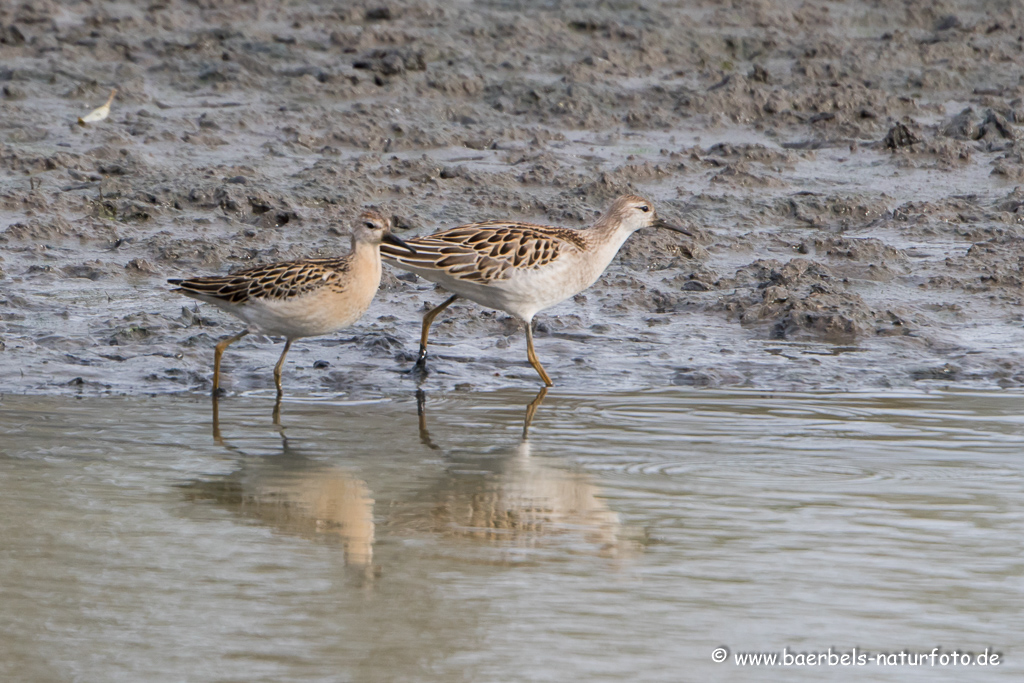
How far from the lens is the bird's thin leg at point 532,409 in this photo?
21.7 ft

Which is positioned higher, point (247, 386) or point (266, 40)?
point (266, 40)

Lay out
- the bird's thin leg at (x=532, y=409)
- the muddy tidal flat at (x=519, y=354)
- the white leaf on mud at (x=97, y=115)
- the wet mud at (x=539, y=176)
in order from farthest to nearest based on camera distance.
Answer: the white leaf on mud at (x=97, y=115) < the wet mud at (x=539, y=176) < the bird's thin leg at (x=532, y=409) < the muddy tidal flat at (x=519, y=354)

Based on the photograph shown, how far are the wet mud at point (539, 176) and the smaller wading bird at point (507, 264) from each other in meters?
0.35

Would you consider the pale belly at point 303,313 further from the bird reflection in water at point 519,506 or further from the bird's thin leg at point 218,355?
the bird reflection in water at point 519,506

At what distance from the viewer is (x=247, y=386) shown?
7.38 meters

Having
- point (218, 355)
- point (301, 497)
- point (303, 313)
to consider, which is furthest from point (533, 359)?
point (301, 497)

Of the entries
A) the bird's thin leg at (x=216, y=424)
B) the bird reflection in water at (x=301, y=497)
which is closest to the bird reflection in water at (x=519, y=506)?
the bird reflection in water at (x=301, y=497)

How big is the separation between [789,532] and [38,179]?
6.95m

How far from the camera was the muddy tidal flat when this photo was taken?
4.38 meters

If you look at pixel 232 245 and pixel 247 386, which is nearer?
pixel 247 386

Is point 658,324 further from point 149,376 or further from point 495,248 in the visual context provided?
point 149,376

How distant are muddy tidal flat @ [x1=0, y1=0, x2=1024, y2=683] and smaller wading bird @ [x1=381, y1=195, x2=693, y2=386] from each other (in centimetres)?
35

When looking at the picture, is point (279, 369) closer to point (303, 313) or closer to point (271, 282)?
point (303, 313)

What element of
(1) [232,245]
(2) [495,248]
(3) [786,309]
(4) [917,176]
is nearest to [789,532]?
(2) [495,248]
